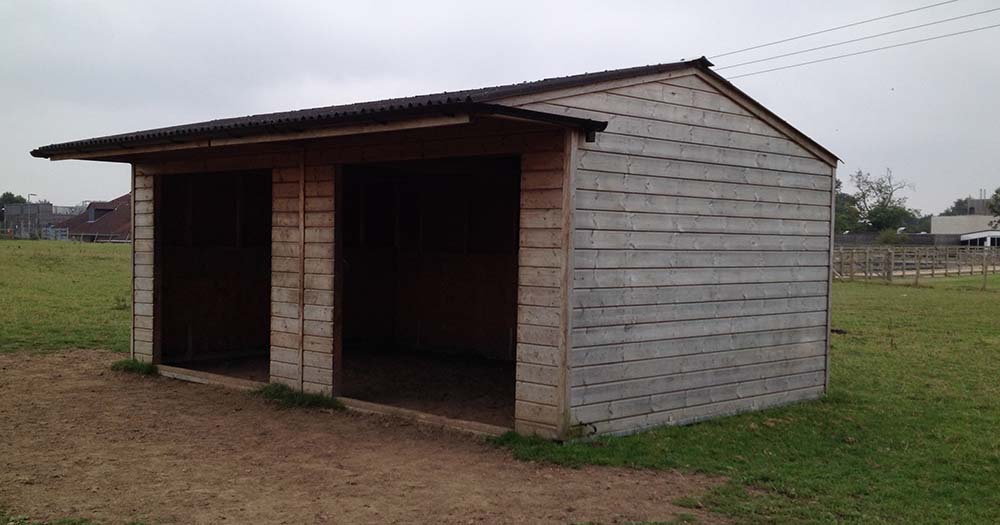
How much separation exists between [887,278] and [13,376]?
29047 millimetres

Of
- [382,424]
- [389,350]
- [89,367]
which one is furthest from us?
[389,350]

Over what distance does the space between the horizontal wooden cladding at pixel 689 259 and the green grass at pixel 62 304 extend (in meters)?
8.18

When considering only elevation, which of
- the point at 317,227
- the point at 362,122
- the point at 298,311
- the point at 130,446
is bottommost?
the point at 130,446

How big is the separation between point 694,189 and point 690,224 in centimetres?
32

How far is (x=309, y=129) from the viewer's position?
7.90 meters

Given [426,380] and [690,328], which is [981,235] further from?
[690,328]

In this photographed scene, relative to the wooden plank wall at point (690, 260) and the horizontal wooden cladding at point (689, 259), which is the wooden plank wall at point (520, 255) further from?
the horizontal wooden cladding at point (689, 259)

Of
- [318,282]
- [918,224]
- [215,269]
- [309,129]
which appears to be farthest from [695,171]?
[918,224]

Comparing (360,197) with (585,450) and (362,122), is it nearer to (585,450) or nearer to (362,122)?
(362,122)

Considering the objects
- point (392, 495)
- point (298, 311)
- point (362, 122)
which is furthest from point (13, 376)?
point (392, 495)

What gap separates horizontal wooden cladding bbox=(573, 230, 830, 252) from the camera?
7367 millimetres

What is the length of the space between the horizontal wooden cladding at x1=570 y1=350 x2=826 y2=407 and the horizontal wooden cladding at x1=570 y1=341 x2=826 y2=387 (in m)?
0.03

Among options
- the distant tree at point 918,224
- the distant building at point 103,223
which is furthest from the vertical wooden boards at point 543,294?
the distant tree at point 918,224

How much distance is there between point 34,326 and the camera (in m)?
14.8
